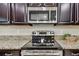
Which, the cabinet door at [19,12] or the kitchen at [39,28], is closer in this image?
the kitchen at [39,28]

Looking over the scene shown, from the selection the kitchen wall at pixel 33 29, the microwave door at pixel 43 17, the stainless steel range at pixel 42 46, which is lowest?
the stainless steel range at pixel 42 46

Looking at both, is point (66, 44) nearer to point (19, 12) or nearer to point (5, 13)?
point (19, 12)

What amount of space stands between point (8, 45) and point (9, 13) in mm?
582

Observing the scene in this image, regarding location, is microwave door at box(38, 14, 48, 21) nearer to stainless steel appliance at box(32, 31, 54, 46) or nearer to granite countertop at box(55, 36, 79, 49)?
stainless steel appliance at box(32, 31, 54, 46)

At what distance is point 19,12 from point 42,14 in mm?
430

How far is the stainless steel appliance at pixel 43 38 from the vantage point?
3053 mm

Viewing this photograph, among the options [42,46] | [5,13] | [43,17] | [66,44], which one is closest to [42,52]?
[42,46]

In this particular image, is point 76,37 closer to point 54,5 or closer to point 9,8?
point 54,5

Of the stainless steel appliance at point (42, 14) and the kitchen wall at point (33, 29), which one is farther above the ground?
the stainless steel appliance at point (42, 14)

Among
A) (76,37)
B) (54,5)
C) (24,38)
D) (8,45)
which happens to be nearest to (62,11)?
(54,5)

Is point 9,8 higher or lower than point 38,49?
higher

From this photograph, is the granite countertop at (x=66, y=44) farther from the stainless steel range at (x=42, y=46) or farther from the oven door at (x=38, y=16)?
the oven door at (x=38, y=16)

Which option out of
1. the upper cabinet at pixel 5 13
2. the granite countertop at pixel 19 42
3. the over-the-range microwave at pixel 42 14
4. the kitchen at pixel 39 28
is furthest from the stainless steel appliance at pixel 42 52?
the upper cabinet at pixel 5 13

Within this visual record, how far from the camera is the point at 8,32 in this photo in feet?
11.0
